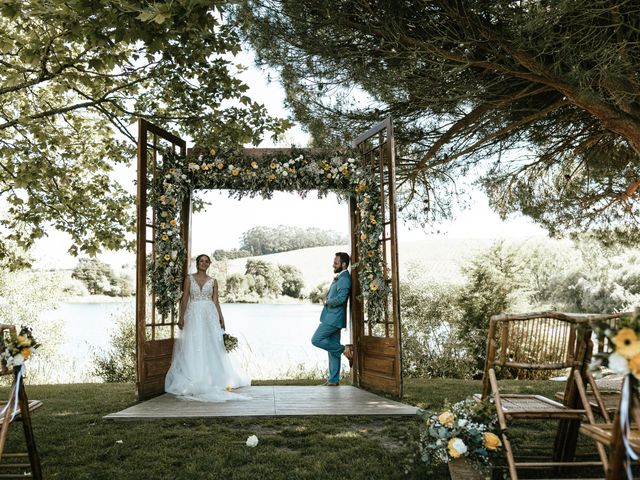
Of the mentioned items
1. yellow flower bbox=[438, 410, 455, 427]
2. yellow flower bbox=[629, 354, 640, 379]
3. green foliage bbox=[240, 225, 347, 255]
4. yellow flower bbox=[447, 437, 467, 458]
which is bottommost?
yellow flower bbox=[447, 437, 467, 458]

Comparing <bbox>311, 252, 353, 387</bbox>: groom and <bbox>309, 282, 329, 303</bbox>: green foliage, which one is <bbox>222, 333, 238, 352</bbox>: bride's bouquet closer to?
<bbox>311, 252, 353, 387</bbox>: groom

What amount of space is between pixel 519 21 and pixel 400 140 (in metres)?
2.74

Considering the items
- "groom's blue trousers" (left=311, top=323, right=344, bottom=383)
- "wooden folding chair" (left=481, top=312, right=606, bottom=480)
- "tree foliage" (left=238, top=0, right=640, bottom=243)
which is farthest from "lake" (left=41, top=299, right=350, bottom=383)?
"wooden folding chair" (left=481, top=312, right=606, bottom=480)

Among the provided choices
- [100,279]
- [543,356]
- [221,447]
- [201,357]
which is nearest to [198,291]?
[201,357]

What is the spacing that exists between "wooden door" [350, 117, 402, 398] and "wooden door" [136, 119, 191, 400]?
2.22 meters

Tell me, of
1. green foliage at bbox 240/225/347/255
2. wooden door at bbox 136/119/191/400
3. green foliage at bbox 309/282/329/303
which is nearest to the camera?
wooden door at bbox 136/119/191/400

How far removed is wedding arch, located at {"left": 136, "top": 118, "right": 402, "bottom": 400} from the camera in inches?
244

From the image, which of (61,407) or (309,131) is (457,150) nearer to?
(309,131)

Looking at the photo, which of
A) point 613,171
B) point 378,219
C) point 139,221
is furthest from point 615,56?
point 139,221

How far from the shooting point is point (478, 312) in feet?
34.9

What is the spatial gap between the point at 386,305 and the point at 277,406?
173cm

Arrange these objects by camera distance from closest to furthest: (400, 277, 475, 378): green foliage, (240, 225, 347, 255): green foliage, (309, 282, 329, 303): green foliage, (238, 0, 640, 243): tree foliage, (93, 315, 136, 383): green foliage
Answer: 1. (238, 0, 640, 243): tree foliage
2. (93, 315, 136, 383): green foliage
3. (400, 277, 475, 378): green foliage
4. (240, 225, 347, 255): green foliage
5. (309, 282, 329, 303): green foliage

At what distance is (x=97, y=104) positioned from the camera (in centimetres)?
764

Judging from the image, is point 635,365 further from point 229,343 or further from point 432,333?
point 432,333
